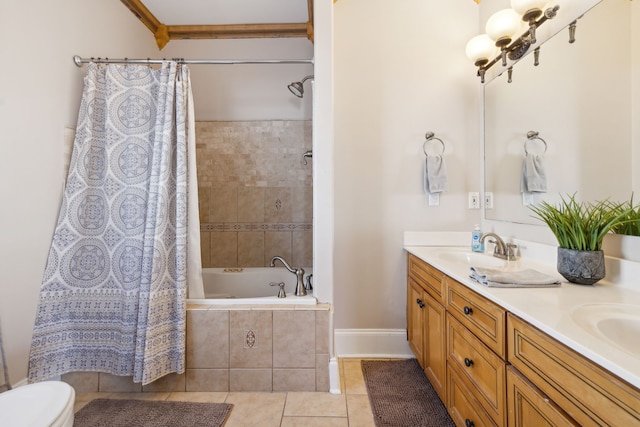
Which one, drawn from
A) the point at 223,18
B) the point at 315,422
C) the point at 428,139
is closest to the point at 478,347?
the point at 315,422

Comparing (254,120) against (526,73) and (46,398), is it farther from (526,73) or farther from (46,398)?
(46,398)

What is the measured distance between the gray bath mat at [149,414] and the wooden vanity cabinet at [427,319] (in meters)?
1.13

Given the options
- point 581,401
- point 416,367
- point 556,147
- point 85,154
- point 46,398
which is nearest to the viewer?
point 581,401

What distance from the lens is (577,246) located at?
113 cm

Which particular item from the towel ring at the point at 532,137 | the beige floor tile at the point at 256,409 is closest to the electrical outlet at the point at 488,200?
the towel ring at the point at 532,137

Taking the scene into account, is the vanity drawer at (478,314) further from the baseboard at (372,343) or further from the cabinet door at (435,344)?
the baseboard at (372,343)

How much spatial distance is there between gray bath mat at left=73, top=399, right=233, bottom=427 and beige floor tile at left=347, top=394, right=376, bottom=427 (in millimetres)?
655

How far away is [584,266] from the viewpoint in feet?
3.57

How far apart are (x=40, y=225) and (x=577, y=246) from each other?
8.34 feet

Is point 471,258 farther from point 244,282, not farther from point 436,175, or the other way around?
point 244,282

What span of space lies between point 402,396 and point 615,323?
46.9 inches

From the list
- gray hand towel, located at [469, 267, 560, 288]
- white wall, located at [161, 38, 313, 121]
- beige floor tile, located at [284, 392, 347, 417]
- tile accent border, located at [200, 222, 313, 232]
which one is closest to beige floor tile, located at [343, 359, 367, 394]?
beige floor tile, located at [284, 392, 347, 417]

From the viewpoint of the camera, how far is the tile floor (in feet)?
4.84

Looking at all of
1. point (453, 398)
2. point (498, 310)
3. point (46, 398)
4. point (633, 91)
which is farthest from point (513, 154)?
point (46, 398)
